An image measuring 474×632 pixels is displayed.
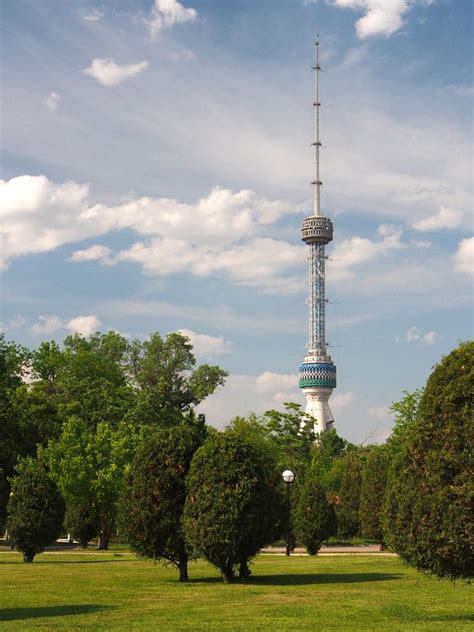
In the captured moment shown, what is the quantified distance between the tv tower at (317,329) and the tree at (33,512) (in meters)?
130

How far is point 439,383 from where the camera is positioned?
606 inches

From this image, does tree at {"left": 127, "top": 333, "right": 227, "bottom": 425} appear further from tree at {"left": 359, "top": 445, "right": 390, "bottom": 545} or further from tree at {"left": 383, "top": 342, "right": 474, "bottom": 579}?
tree at {"left": 383, "top": 342, "right": 474, "bottom": 579}

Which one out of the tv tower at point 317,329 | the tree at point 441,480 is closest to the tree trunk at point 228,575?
the tree at point 441,480

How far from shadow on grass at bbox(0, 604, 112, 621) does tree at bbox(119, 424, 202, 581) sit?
542 centimetres

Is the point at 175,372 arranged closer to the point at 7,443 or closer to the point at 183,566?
the point at 7,443

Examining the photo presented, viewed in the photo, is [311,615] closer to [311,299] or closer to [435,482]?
[435,482]

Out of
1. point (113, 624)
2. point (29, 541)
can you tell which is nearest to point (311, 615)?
point (113, 624)

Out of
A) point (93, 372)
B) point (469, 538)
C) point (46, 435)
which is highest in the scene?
point (93, 372)

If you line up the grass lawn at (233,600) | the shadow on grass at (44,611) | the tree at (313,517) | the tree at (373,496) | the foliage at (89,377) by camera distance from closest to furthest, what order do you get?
the grass lawn at (233,600), the shadow on grass at (44,611), the tree at (313,517), the tree at (373,496), the foliage at (89,377)

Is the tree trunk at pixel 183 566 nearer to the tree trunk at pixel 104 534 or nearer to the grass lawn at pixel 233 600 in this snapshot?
the grass lawn at pixel 233 600

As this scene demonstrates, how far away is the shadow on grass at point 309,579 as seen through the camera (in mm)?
24292

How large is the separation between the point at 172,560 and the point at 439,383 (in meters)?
13.0

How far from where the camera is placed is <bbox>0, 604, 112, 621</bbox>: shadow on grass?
17.2 m

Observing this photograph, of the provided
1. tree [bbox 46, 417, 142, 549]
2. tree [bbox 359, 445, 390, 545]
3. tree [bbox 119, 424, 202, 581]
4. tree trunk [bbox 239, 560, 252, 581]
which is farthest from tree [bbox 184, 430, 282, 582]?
tree [bbox 359, 445, 390, 545]
